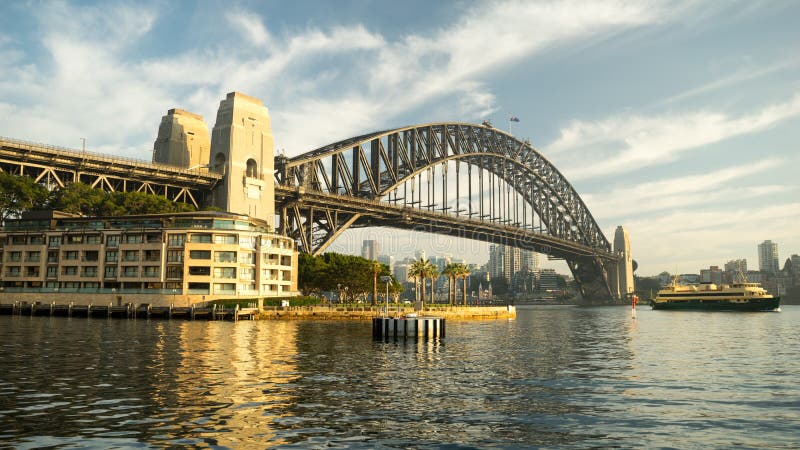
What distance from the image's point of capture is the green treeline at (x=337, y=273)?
393 ft

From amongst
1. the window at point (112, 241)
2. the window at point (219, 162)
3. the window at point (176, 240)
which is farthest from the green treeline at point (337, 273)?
the window at point (112, 241)

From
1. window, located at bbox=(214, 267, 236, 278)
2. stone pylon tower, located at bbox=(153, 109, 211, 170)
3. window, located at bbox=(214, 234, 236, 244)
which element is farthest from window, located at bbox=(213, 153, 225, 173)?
window, located at bbox=(214, 267, 236, 278)

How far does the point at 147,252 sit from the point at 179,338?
44790 millimetres

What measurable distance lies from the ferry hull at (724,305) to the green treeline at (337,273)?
9329 centimetres

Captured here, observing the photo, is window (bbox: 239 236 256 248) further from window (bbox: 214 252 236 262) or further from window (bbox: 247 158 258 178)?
window (bbox: 247 158 258 178)

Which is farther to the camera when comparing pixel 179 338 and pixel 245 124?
pixel 245 124

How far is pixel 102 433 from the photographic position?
850 inches

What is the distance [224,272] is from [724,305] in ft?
423

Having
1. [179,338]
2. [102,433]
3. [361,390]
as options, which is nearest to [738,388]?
[361,390]

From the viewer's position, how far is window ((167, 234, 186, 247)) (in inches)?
3878

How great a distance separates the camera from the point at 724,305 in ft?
551

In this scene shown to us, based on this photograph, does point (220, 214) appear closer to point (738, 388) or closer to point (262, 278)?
point (262, 278)

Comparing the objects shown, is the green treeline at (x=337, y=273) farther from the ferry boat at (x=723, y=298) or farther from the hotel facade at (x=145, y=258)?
the ferry boat at (x=723, y=298)

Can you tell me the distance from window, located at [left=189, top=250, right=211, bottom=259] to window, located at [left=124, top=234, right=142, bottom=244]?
827 cm
